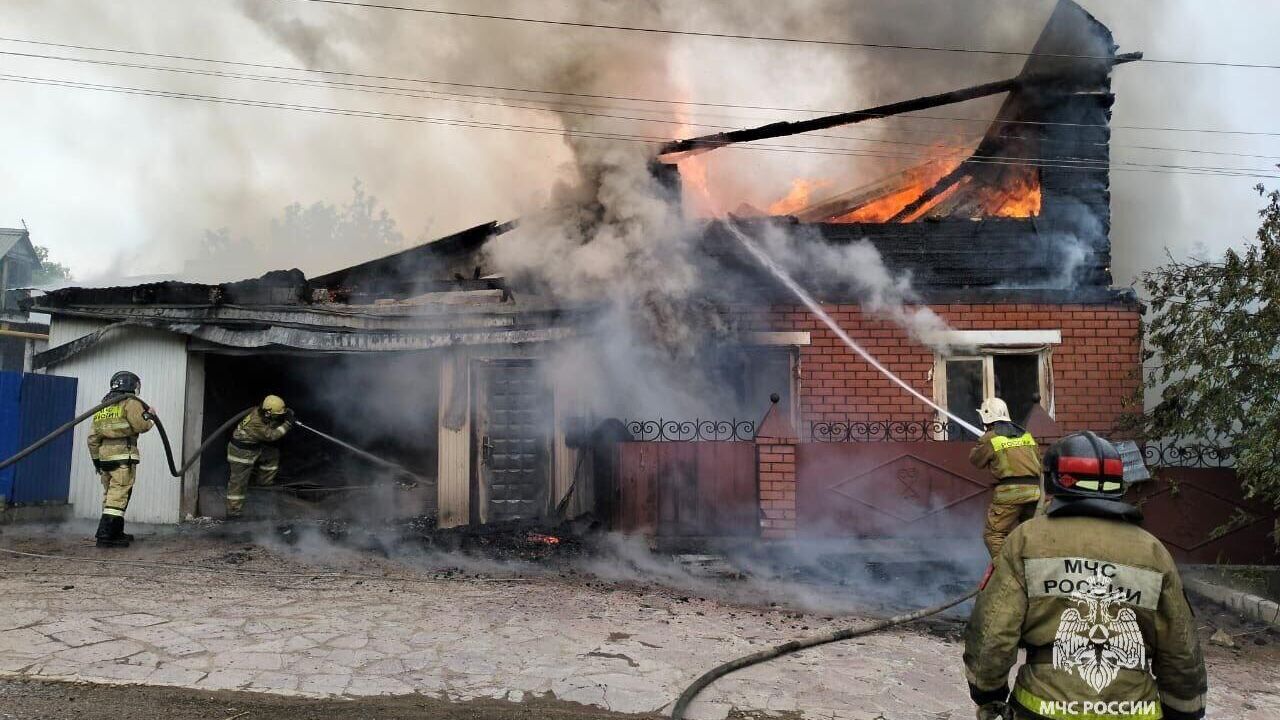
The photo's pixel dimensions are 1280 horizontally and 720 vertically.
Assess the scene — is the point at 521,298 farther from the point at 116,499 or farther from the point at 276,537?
the point at 116,499

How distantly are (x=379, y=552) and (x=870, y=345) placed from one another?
6.14m

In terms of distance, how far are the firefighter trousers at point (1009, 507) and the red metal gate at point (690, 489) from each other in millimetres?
2617

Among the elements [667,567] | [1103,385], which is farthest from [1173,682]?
[1103,385]

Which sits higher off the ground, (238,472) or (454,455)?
(454,455)

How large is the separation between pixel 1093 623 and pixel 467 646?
12.2 feet

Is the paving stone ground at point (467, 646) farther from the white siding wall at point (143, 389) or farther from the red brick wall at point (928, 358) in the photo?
the red brick wall at point (928, 358)

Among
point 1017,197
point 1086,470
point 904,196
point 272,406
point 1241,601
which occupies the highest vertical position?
point 904,196

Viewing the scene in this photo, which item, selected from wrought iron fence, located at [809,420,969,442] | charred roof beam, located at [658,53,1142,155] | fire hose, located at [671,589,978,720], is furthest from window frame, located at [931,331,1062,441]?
fire hose, located at [671,589,978,720]

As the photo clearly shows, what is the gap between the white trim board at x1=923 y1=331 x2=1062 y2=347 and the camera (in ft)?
31.1

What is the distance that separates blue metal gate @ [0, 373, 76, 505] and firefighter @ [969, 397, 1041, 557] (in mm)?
10396

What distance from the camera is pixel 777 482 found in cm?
823

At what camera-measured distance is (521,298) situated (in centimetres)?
985

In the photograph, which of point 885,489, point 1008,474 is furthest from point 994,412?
point 885,489

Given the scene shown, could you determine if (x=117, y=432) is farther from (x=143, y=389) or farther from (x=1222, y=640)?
(x=1222, y=640)
